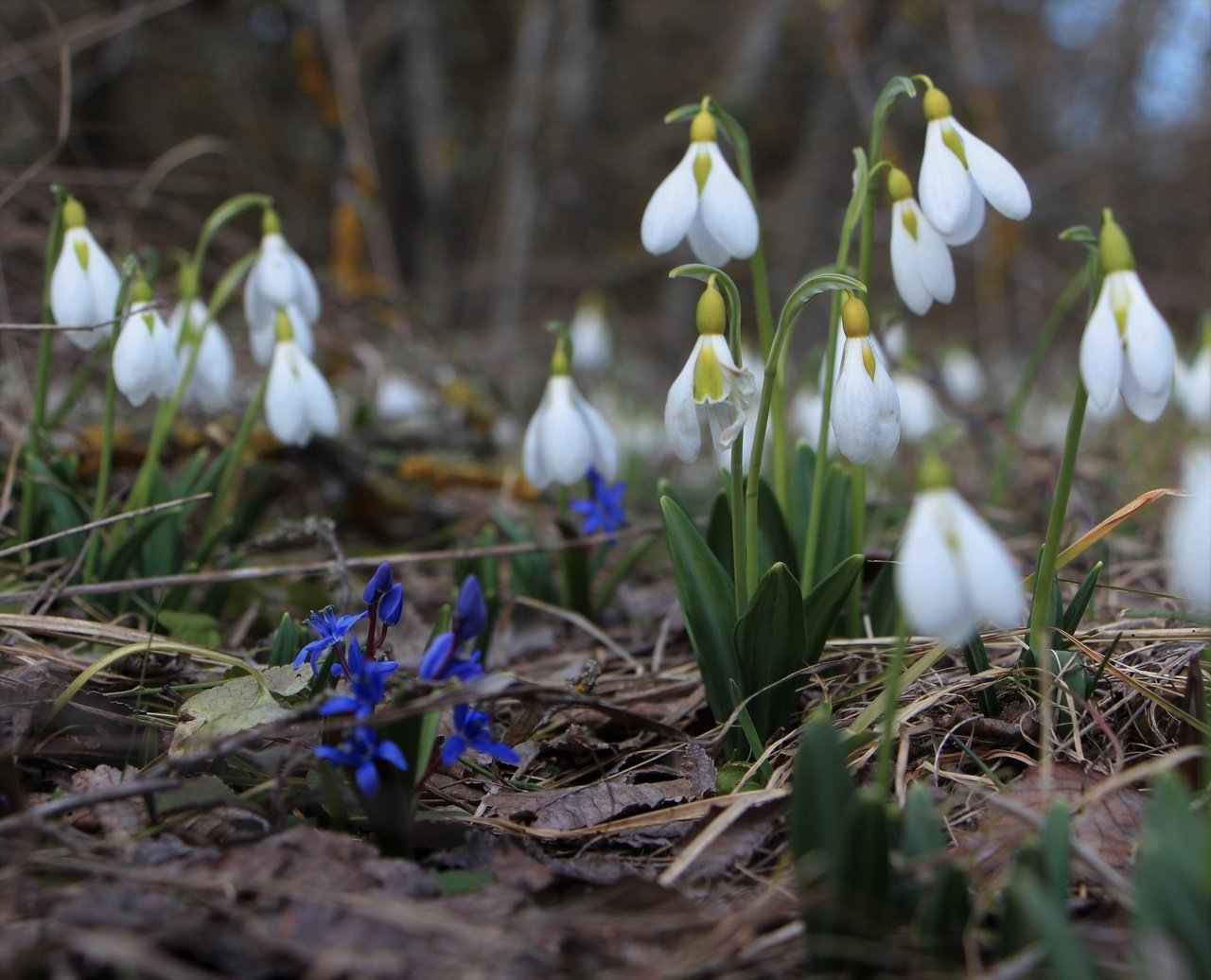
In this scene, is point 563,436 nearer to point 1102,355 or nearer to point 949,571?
point 1102,355

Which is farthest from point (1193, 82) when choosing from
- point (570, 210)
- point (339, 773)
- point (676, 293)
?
point (339, 773)

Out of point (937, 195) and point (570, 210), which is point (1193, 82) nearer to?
point (570, 210)

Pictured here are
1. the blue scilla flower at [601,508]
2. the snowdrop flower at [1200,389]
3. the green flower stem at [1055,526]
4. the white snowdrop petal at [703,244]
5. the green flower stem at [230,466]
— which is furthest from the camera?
the snowdrop flower at [1200,389]

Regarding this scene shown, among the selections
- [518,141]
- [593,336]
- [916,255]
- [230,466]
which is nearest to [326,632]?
[230,466]

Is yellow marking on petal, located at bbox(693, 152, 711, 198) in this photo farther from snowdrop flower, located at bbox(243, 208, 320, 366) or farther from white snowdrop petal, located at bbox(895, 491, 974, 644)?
snowdrop flower, located at bbox(243, 208, 320, 366)

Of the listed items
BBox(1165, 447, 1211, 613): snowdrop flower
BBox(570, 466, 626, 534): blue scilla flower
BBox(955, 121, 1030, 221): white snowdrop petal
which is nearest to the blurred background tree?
BBox(570, 466, 626, 534): blue scilla flower

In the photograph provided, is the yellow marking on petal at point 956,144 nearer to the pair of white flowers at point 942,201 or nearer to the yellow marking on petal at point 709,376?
the pair of white flowers at point 942,201

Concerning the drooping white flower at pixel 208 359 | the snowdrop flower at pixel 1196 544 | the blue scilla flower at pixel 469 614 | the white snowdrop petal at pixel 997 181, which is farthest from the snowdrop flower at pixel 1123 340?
the drooping white flower at pixel 208 359
